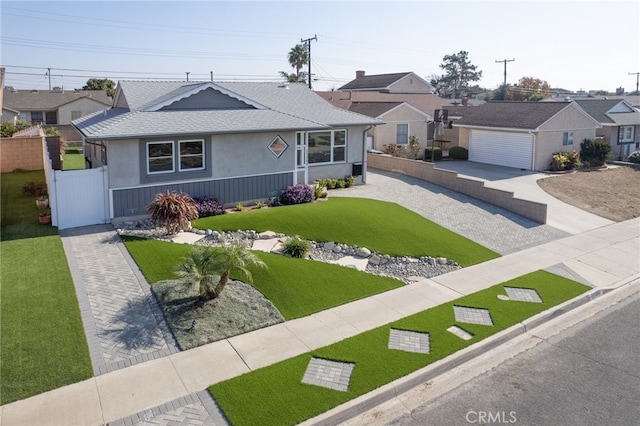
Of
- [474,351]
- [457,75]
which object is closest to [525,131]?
[474,351]

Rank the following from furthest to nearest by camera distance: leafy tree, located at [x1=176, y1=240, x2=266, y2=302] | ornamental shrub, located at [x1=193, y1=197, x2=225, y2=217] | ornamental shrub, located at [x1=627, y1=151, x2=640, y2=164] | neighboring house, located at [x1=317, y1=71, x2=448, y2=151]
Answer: ornamental shrub, located at [x1=627, y1=151, x2=640, y2=164] → neighboring house, located at [x1=317, y1=71, x2=448, y2=151] → ornamental shrub, located at [x1=193, y1=197, x2=225, y2=217] → leafy tree, located at [x1=176, y1=240, x2=266, y2=302]

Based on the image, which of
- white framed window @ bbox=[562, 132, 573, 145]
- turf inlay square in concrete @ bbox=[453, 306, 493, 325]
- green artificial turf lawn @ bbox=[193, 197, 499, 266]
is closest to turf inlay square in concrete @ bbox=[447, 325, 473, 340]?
turf inlay square in concrete @ bbox=[453, 306, 493, 325]

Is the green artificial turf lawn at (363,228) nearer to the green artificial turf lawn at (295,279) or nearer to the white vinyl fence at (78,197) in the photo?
the green artificial turf lawn at (295,279)

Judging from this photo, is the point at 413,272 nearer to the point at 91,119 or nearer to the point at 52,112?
the point at 91,119

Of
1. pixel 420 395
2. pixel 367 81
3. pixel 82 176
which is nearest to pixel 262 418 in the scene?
pixel 420 395

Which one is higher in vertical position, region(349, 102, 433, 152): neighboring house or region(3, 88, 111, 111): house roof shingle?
region(3, 88, 111, 111): house roof shingle

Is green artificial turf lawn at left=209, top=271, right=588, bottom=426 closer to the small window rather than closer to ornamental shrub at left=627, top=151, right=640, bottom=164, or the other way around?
the small window

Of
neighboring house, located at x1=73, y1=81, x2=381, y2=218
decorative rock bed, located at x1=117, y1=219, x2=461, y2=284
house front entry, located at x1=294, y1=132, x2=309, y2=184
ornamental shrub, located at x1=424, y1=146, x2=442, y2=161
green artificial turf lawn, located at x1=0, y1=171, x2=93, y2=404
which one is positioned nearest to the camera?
green artificial turf lawn, located at x1=0, y1=171, x2=93, y2=404
